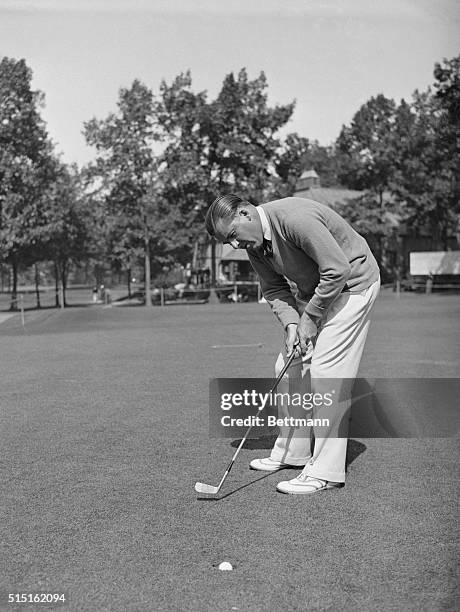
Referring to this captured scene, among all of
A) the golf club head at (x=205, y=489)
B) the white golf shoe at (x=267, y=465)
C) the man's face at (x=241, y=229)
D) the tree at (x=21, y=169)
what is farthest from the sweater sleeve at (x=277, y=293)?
the tree at (x=21, y=169)

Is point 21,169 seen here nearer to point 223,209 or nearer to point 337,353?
point 223,209

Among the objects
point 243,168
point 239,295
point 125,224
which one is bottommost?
point 239,295

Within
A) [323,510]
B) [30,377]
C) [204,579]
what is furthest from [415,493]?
[30,377]

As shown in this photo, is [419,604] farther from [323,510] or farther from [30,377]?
[30,377]

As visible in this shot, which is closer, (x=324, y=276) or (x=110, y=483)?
(x=324, y=276)

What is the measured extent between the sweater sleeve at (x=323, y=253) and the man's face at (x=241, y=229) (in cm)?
20

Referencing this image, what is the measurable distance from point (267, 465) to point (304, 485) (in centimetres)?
A: 58

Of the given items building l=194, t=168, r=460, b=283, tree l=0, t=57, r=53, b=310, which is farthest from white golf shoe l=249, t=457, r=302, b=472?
building l=194, t=168, r=460, b=283

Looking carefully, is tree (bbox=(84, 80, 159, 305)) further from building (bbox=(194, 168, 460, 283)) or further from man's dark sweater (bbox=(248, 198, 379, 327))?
man's dark sweater (bbox=(248, 198, 379, 327))

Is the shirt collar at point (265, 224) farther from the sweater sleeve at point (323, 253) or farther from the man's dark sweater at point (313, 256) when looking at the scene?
the sweater sleeve at point (323, 253)

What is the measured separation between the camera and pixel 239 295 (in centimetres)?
4216

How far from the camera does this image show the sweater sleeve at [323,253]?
4.23 meters

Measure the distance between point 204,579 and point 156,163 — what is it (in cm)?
3865

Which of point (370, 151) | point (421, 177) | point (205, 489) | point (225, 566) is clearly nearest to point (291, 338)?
point (205, 489)
